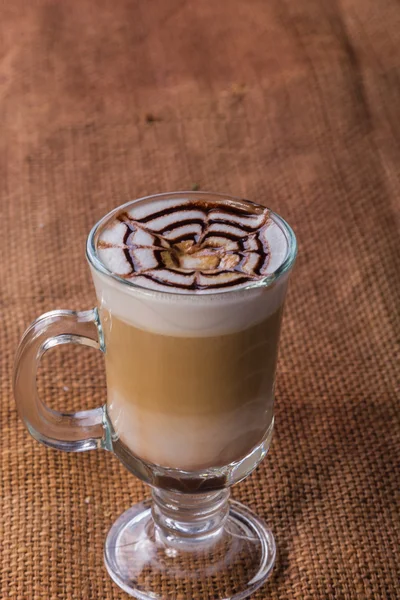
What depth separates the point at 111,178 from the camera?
2.05 meters

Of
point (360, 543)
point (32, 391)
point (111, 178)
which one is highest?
point (32, 391)

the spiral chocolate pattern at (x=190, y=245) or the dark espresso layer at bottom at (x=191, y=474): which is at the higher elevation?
the spiral chocolate pattern at (x=190, y=245)

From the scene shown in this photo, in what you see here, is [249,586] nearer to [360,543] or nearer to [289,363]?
[360,543]

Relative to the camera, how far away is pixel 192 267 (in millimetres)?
978

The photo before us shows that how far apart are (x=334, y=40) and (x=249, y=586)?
171cm

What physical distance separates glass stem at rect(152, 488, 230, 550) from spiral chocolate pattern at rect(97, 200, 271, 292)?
37cm

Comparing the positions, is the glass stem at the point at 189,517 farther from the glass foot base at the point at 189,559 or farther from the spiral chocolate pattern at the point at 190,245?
the spiral chocolate pattern at the point at 190,245

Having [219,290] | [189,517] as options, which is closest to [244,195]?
[189,517]

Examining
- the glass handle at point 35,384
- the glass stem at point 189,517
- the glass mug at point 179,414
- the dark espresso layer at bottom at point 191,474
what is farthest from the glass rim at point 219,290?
the glass stem at point 189,517

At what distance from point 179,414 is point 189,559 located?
30 cm

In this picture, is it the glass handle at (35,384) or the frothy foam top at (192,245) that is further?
the glass handle at (35,384)

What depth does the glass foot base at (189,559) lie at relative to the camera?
1163mm

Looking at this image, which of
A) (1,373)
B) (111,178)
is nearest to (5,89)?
(111,178)

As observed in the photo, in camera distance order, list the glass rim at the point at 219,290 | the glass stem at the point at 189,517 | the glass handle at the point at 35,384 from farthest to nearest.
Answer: the glass stem at the point at 189,517
the glass handle at the point at 35,384
the glass rim at the point at 219,290
